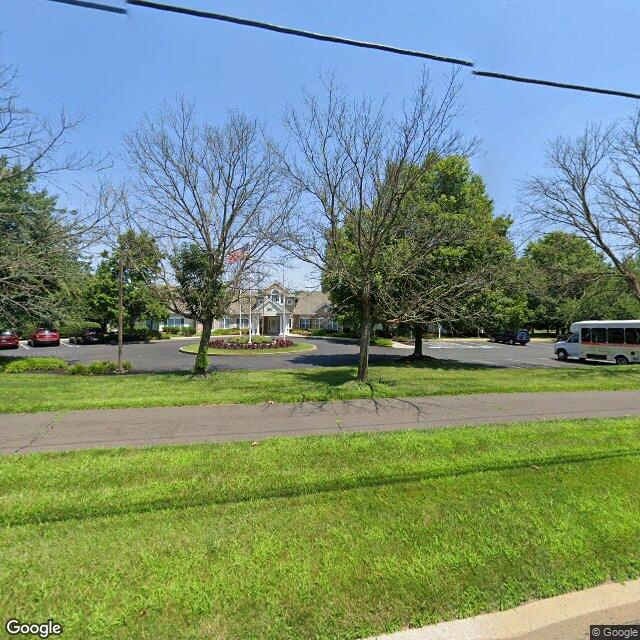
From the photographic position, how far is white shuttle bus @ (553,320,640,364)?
73.5 ft

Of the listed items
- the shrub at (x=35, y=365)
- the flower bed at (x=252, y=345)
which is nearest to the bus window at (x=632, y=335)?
the flower bed at (x=252, y=345)

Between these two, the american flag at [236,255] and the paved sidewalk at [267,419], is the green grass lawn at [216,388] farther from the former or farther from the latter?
the american flag at [236,255]

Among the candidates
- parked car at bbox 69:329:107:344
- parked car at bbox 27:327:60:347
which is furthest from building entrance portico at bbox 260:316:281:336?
parked car at bbox 27:327:60:347

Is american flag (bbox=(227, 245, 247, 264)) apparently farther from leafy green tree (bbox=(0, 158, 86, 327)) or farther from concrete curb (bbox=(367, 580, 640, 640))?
concrete curb (bbox=(367, 580, 640, 640))

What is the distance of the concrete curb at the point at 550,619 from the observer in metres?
2.47

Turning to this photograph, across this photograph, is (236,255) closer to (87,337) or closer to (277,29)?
(277,29)

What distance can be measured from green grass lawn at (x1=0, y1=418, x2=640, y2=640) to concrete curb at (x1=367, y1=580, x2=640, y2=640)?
72 millimetres

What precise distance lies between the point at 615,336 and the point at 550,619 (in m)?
25.8

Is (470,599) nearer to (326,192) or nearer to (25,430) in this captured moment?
(25,430)

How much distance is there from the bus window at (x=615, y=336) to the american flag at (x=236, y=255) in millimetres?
21860

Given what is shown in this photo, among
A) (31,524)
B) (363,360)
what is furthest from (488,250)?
(31,524)

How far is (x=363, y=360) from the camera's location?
36.4ft

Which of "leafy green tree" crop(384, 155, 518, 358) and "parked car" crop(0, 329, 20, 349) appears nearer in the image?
"leafy green tree" crop(384, 155, 518, 358)

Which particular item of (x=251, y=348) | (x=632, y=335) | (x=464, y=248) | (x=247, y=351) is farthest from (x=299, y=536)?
(x=251, y=348)
